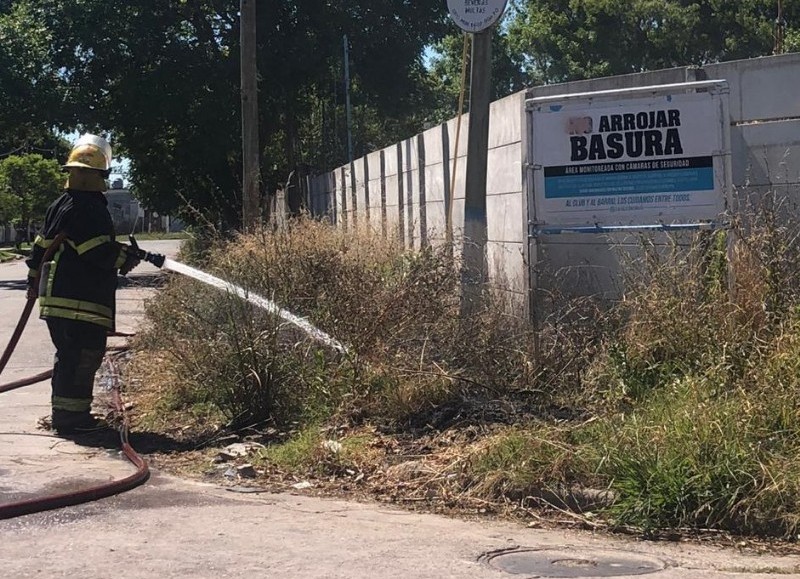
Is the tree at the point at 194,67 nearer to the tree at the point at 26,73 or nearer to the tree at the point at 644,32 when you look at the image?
the tree at the point at 26,73

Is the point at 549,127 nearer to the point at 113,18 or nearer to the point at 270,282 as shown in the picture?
the point at 270,282

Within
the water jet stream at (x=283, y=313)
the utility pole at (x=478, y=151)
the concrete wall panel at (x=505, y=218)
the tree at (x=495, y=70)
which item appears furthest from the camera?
the tree at (x=495, y=70)

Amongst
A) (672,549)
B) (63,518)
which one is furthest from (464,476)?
(63,518)

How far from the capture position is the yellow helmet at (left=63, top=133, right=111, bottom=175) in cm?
759

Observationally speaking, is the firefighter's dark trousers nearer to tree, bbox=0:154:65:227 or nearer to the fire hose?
the fire hose

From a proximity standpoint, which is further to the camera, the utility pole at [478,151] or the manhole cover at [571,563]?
the utility pole at [478,151]

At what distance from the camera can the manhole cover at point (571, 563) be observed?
4684mm

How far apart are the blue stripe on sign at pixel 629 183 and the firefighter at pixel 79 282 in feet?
10.7

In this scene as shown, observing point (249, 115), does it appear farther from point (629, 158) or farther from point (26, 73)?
point (26, 73)

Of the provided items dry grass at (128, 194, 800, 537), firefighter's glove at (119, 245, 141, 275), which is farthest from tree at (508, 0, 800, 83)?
firefighter's glove at (119, 245, 141, 275)

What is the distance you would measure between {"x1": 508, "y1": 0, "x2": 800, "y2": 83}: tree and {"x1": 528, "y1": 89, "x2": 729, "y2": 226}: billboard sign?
24505mm

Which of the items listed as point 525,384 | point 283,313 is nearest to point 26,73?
point 283,313

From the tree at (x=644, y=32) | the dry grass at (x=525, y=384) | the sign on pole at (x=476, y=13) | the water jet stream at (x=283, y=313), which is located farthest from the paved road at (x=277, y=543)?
the tree at (x=644, y=32)

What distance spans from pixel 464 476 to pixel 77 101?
23298 millimetres
